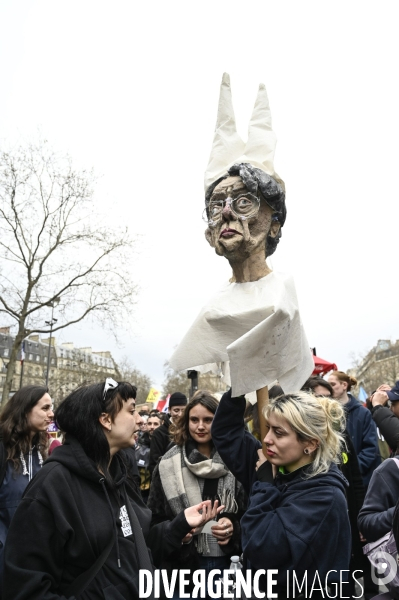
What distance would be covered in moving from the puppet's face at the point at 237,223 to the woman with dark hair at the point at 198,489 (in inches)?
53.6

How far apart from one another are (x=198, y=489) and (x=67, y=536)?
1652 mm

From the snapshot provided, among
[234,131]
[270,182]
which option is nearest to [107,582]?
[270,182]

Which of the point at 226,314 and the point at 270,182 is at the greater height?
the point at 270,182

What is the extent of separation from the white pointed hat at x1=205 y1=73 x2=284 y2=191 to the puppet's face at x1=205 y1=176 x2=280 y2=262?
18cm

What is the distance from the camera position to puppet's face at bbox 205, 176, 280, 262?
3.04 meters

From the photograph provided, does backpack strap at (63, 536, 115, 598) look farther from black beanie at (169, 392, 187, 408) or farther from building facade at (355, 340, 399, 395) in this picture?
building facade at (355, 340, 399, 395)

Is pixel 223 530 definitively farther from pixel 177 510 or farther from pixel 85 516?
pixel 85 516

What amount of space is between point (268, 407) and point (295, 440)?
216 millimetres

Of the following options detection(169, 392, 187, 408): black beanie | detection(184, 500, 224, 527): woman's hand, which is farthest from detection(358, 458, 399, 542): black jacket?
detection(169, 392, 187, 408): black beanie

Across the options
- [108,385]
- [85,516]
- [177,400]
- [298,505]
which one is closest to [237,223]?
[108,385]

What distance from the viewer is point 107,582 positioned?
7.28 ft

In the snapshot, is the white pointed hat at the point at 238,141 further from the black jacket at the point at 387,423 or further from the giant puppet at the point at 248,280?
the black jacket at the point at 387,423

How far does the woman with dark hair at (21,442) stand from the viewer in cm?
362

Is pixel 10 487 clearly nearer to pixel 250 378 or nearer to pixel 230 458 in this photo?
pixel 230 458
